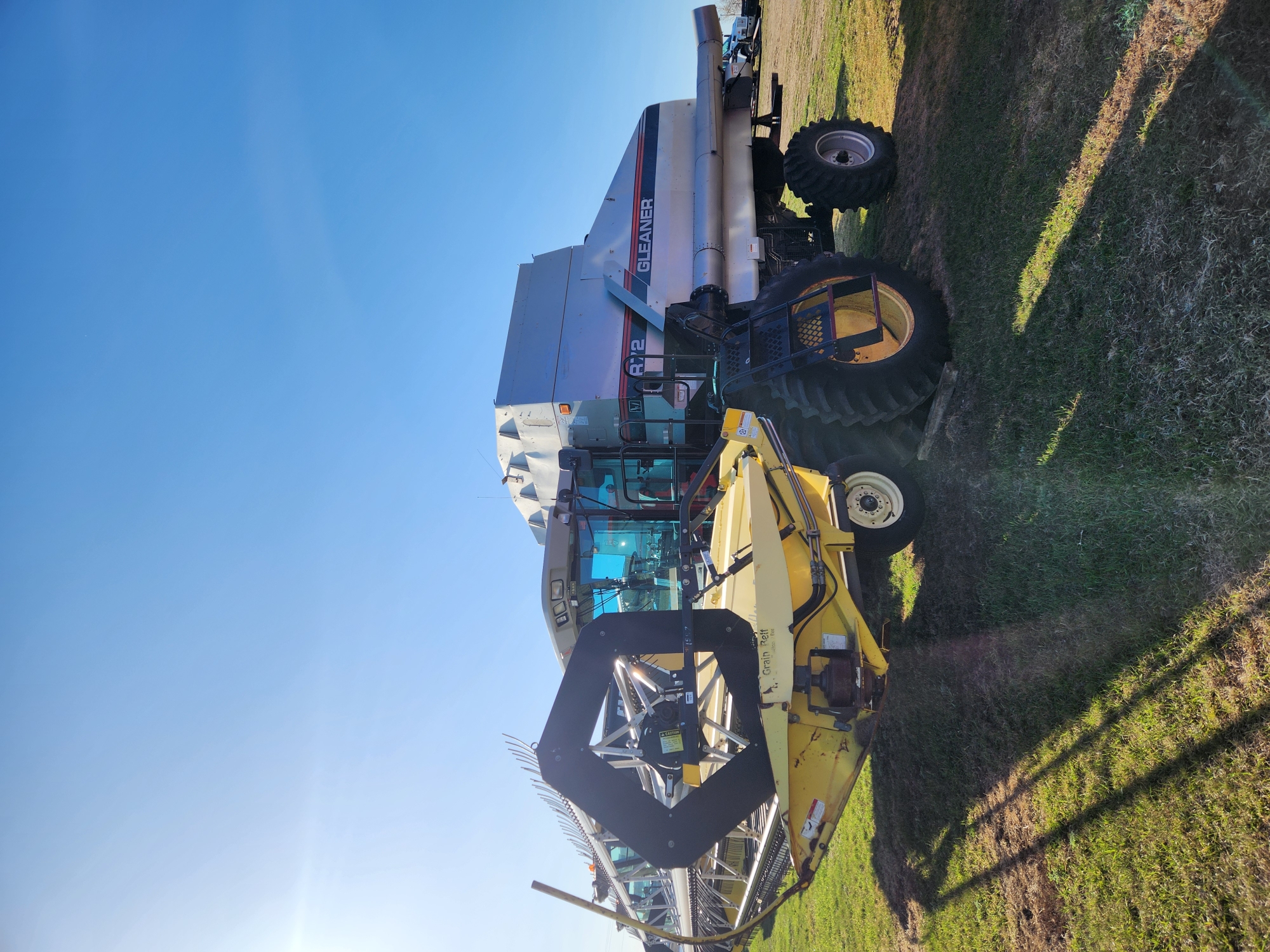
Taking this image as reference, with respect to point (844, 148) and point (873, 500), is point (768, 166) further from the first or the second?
point (873, 500)

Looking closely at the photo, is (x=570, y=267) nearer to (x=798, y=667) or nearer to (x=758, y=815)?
(x=798, y=667)

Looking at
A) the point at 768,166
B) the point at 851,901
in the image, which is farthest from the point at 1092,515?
the point at 768,166

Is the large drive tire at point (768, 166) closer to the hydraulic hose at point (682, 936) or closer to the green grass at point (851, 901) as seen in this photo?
the green grass at point (851, 901)

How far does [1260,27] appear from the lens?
10.9ft

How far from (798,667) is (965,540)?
2.15 m

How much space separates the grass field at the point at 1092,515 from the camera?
3.18m

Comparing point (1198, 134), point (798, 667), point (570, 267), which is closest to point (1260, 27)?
point (1198, 134)

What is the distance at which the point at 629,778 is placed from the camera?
3.43 m

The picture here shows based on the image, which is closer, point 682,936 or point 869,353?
point 682,936

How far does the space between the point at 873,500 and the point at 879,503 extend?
0.06 meters

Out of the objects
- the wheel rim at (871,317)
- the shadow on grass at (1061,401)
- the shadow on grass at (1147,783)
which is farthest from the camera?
the wheel rim at (871,317)

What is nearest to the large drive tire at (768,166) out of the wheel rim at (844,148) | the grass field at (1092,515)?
the wheel rim at (844,148)

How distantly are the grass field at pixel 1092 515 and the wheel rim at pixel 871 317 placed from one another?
1.67 feet

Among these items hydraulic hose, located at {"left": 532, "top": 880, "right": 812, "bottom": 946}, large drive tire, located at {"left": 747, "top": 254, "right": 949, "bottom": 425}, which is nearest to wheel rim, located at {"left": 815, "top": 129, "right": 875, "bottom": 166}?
large drive tire, located at {"left": 747, "top": 254, "right": 949, "bottom": 425}
